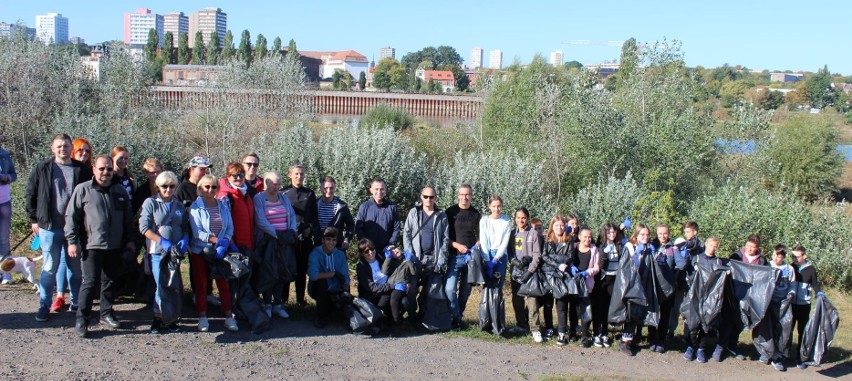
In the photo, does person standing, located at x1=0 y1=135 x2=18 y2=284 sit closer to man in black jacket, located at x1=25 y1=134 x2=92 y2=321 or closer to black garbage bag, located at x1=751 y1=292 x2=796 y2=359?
man in black jacket, located at x1=25 y1=134 x2=92 y2=321

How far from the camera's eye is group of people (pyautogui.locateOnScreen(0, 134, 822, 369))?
6625 mm

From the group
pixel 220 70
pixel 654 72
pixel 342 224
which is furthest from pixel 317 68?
pixel 342 224

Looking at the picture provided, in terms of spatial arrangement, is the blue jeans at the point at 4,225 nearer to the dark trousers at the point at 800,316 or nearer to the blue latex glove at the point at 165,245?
the blue latex glove at the point at 165,245

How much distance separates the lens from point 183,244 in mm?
6598

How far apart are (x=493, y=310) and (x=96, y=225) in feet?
13.8

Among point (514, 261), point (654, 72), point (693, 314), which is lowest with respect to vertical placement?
point (693, 314)

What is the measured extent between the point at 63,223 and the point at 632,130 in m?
12.5

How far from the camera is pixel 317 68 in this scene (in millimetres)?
148000

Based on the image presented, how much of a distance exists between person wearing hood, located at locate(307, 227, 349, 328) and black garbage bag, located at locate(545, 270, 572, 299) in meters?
2.24

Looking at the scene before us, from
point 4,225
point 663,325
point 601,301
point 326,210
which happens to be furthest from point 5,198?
point 663,325

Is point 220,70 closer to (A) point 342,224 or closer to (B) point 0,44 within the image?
(B) point 0,44

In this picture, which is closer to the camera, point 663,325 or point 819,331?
point 819,331

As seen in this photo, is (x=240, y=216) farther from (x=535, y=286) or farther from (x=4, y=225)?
(x=4, y=225)

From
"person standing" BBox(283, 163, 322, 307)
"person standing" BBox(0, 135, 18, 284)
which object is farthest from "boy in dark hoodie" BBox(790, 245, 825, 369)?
"person standing" BBox(0, 135, 18, 284)
